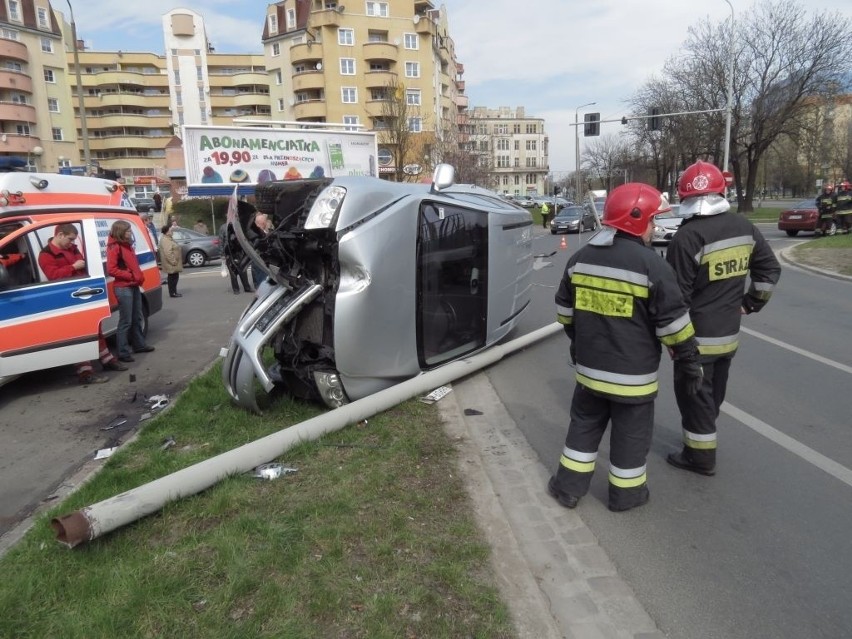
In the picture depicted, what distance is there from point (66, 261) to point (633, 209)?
20.7ft

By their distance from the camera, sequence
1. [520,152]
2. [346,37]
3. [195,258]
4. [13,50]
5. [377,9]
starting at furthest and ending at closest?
[520,152], [377,9], [346,37], [13,50], [195,258]

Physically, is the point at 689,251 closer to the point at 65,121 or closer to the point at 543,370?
the point at 543,370

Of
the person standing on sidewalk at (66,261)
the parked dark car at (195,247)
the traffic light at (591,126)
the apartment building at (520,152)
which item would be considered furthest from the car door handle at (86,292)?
the apartment building at (520,152)

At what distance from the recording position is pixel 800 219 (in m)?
22.2

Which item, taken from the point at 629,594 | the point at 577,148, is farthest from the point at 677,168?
the point at 629,594

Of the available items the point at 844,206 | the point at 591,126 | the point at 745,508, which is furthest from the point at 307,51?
the point at 745,508

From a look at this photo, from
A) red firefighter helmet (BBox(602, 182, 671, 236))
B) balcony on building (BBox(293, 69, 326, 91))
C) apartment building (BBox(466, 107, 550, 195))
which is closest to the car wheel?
red firefighter helmet (BBox(602, 182, 671, 236))

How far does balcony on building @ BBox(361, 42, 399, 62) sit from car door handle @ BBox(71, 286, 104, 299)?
51.3 meters

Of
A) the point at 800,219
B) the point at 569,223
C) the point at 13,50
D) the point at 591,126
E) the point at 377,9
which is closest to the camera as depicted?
the point at 800,219

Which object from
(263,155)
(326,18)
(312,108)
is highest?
(326,18)

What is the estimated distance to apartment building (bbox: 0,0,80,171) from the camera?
51.5m

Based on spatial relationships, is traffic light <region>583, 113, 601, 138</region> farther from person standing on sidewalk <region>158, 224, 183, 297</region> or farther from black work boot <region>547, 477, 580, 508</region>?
black work boot <region>547, 477, 580, 508</region>

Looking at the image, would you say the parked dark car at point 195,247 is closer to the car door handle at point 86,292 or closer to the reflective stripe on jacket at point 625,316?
the car door handle at point 86,292

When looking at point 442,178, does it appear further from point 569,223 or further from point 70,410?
point 569,223
